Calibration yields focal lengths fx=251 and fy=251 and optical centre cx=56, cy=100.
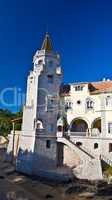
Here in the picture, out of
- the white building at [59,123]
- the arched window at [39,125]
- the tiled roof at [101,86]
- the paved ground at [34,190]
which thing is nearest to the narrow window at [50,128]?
the white building at [59,123]

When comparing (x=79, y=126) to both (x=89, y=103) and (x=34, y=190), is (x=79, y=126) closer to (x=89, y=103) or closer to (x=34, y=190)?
(x=89, y=103)

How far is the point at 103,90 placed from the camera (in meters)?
46.4

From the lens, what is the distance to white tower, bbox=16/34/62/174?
145 ft

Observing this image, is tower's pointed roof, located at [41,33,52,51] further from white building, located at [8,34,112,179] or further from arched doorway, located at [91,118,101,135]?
arched doorway, located at [91,118,101,135]

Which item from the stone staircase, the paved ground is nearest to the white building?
the stone staircase

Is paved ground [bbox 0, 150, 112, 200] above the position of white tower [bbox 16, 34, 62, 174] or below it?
below

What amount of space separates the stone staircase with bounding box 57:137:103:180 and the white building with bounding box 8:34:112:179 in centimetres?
17

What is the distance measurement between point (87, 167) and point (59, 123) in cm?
1111

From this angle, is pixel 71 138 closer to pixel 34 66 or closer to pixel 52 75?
pixel 52 75

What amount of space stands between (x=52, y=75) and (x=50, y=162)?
1644 centimetres

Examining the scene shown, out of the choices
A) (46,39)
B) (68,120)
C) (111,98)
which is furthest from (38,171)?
(46,39)

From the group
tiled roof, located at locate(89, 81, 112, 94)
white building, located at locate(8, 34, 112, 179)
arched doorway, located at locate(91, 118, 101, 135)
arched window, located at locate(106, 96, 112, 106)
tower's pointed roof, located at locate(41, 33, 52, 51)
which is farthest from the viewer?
tower's pointed roof, located at locate(41, 33, 52, 51)

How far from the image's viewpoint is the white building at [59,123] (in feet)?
143

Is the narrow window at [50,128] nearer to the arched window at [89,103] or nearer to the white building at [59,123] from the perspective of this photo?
the white building at [59,123]
